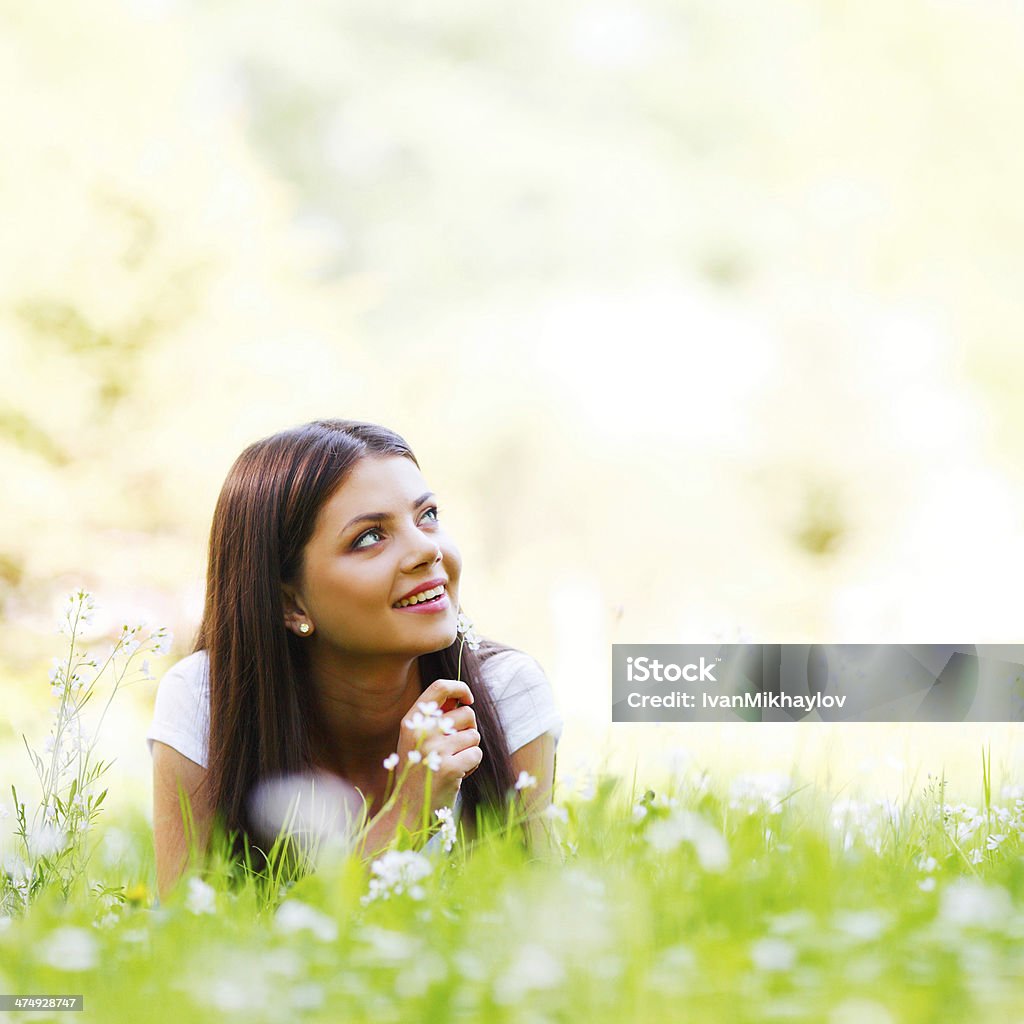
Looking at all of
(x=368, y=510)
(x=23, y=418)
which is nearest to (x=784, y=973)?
(x=368, y=510)

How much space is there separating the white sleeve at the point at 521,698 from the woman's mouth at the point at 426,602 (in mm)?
456

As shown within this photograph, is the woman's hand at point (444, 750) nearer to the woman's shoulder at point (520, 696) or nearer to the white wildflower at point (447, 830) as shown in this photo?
the white wildflower at point (447, 830)

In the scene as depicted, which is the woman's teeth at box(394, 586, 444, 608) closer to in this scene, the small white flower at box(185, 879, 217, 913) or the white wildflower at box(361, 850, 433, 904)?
the white wildflower at box(361, 850, 433, 904)

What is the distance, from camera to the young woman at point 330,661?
236cm

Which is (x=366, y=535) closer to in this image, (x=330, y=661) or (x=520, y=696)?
(x=330, y=661)

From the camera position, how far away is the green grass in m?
1.12

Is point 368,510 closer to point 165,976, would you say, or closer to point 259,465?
point 259,465

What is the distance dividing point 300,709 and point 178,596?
1.63 m

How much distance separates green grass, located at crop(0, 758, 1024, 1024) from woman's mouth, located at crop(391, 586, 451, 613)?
0.56 m

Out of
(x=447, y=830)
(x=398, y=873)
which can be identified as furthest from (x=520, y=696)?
(x=398, y=873)

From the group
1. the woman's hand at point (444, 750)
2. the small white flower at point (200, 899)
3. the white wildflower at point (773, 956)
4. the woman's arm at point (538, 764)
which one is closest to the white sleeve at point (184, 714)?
the woman's hand at point (444, 750)

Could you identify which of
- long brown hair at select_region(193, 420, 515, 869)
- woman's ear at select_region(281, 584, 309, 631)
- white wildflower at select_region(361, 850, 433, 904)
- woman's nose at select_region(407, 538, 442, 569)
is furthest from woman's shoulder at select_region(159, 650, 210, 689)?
white wildflower at select_region(361, 850, 433, 904)

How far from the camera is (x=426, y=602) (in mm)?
2359

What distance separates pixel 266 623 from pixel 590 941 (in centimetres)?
141
